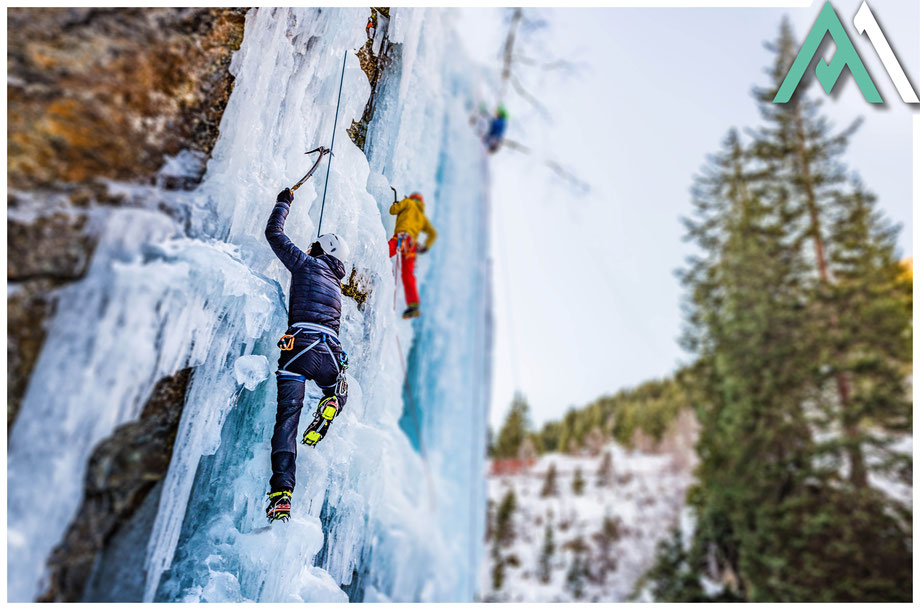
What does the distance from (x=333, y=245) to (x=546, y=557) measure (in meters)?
15.5

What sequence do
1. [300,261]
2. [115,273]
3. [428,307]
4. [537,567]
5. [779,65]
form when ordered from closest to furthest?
[115,273] → [300,261] → [428,307] → [779,65] → [537,567]

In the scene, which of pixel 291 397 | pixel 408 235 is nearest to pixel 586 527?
pixel 408 235

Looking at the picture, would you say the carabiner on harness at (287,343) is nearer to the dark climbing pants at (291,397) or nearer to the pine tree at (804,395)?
the dark climbing pants at (291,397)

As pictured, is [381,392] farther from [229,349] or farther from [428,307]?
[428,307]

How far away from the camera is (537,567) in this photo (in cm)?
1506

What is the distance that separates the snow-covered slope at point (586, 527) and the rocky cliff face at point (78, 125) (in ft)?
38.8

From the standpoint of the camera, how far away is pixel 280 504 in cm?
211

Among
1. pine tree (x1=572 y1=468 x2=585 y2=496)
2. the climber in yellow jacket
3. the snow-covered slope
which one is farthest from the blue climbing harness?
pine tree (x1=572 y1=468 x2=585 y2=496)

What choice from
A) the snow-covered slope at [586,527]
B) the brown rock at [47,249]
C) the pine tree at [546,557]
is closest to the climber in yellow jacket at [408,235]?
the brown rock at [47,249]

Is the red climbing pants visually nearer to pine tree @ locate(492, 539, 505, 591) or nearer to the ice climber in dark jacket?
the ice climber in dark jacket

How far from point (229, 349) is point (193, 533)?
800 millimetres

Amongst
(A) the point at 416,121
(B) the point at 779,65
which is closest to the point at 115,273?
(A) the point at 416,121

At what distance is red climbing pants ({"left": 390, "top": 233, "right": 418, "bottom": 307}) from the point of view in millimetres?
3193

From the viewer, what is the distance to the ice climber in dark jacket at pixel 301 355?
2.15 m
